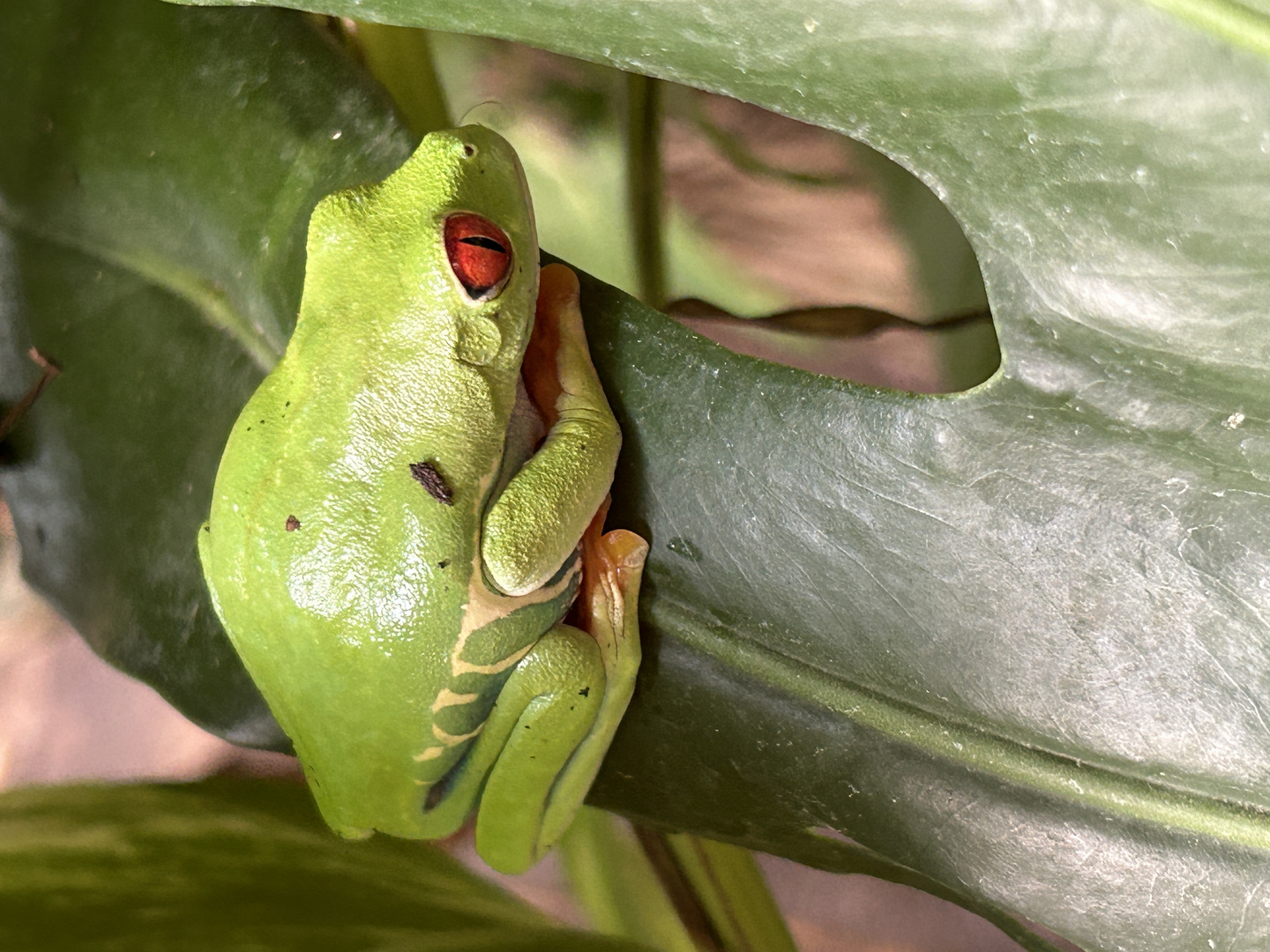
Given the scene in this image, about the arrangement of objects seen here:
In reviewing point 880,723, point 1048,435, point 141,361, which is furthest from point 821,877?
point 141,361

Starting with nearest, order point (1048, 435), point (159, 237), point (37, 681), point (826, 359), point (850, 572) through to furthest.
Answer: point (1048, 435)
point (850, 572)
point (159, 237)
point (826, 359)
point (37, 681)

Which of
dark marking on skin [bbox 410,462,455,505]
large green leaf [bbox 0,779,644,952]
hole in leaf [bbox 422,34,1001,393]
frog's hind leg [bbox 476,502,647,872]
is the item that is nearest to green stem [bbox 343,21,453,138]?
hole in leaf [bbox 422,34,1001,393]

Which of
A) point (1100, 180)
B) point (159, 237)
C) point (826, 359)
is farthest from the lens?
point (826, 359)

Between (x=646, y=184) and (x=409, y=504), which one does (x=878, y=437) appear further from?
(x=646, y=184)

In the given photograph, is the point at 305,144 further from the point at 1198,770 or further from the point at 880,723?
the point at 1198,770

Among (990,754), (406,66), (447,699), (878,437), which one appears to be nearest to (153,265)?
(406,66)

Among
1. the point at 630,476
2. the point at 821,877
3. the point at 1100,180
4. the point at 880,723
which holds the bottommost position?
the point at 821,877

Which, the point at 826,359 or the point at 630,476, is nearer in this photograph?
the point at 630,476

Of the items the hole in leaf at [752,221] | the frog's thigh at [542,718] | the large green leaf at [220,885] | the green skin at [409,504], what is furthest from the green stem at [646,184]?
the large green leaf at [220,885]
